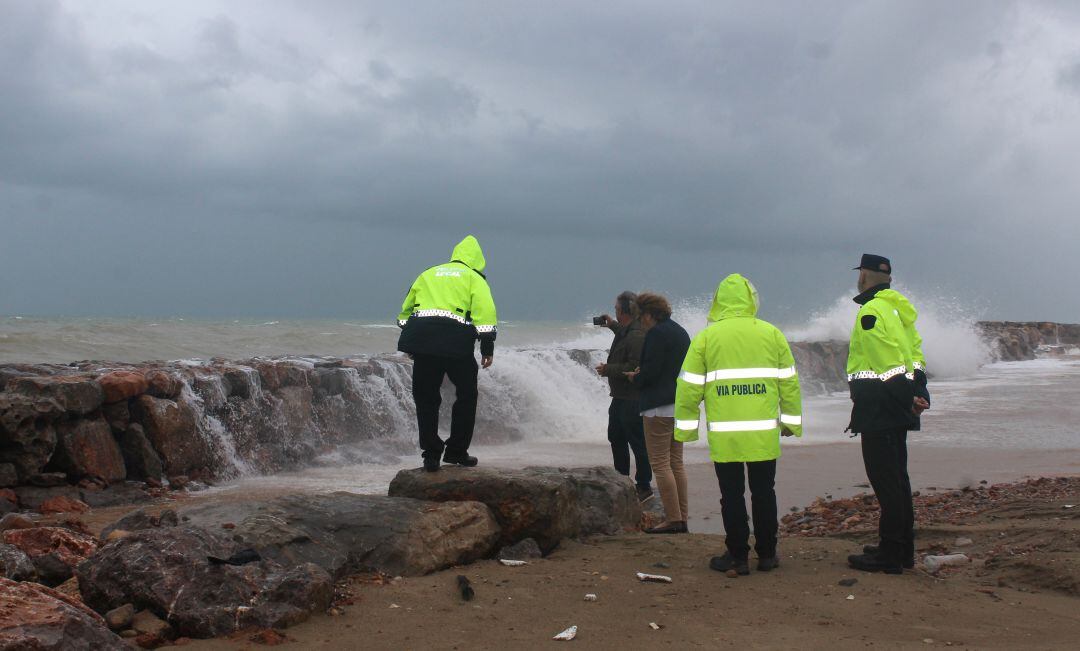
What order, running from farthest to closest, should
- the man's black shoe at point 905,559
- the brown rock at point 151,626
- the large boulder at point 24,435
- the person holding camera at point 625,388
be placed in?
the large boulder at point 24,435, the person holding camera at point 625,388, the man's black shoe at point 905,559, the brown rock at point 151,626

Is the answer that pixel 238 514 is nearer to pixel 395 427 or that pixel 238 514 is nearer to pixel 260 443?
pixel 260 443

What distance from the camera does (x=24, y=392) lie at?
890 cm

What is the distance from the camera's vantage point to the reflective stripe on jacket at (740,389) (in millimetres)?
5605

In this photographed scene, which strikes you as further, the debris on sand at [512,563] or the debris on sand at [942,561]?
the debris on sand at [942,561]

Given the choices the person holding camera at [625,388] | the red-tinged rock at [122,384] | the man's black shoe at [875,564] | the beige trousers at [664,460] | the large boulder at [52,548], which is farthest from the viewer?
the red-tinged rock at [122,384]

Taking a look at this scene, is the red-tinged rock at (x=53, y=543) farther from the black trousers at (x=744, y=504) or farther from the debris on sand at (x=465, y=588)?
the black trousers at (x=744, y=504)

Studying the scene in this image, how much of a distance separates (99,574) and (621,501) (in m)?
4.16

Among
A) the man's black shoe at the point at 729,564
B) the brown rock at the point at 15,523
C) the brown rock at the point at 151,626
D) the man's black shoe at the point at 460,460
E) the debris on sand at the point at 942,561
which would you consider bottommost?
the debris on sand at the point at 942,561

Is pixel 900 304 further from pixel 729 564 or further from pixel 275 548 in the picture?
pixel 275 548

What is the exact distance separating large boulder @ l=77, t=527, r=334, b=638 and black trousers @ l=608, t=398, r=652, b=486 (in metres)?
4.08

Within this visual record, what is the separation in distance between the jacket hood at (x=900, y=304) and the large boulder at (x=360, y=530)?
2.89m

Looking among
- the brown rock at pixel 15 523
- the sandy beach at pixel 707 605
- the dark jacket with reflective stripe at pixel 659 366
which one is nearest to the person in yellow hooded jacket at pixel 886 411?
the sandy beach at pixel 707 605

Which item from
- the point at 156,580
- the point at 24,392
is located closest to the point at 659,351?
the point at 156,580

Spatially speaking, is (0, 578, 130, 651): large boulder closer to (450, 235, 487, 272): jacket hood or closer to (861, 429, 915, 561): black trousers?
(450, 235, 487, 272): jacket hood
